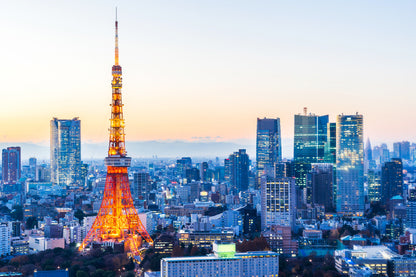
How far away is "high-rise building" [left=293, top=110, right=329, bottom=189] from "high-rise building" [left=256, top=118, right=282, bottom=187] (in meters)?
3.70

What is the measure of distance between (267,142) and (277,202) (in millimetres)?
31882

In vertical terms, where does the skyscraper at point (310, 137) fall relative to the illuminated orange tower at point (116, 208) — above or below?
above

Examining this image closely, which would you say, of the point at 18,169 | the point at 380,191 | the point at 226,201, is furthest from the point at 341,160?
the point at 18,169

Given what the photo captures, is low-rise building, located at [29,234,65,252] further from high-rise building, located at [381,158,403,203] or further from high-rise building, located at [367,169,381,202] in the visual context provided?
high-rise building, located at [367,169,381,202]

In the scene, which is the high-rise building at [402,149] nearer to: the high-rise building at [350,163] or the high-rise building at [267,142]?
the high-rise building at [267,142]

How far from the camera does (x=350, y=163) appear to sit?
5256cm

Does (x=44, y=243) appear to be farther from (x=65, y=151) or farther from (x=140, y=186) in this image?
(x=65, y=151)

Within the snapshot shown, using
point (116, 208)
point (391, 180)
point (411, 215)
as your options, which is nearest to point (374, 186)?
point (391, 180)

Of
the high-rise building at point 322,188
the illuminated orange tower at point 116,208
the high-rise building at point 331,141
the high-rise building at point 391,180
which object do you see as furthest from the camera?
the high-rise building at point 331,141

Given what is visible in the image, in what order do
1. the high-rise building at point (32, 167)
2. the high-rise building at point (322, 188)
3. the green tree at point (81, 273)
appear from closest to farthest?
the green tree at point (81, 273), the high-rise building at point (322, 188), the high-rise building at point (32, 167)

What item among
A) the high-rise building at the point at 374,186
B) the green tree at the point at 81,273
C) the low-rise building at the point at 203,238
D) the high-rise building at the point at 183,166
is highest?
the high-rise building at the point at 183,166

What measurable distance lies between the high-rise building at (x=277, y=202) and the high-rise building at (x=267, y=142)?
29.3 meters

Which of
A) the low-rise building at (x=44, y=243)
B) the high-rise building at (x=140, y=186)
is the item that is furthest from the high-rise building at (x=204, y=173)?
the low-rise building at (x=44, y=243)

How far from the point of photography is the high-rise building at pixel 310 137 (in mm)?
63562
